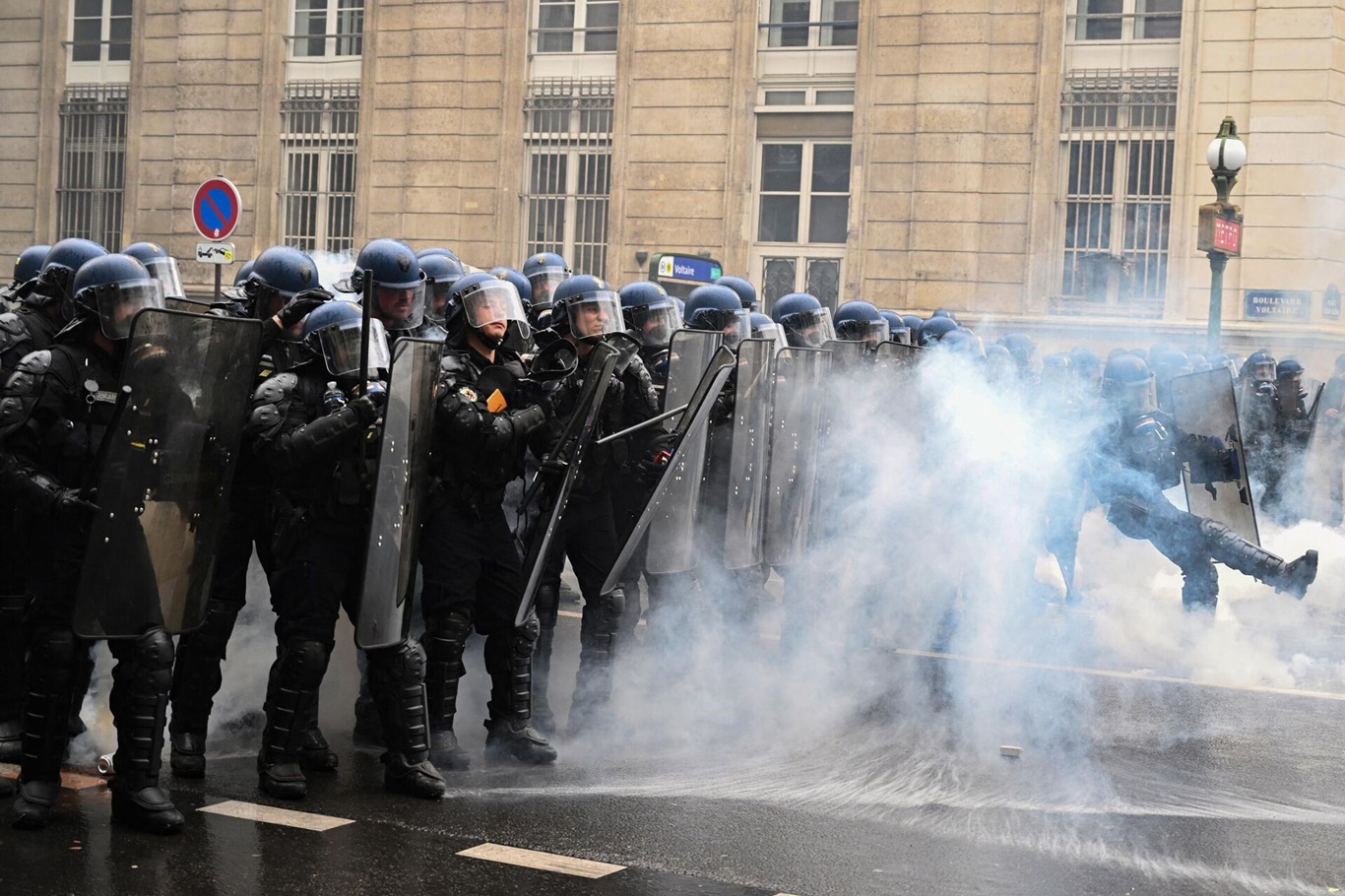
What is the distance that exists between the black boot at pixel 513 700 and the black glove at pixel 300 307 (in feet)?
4.20

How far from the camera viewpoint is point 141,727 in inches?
200

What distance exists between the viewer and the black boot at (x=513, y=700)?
6.20 metres

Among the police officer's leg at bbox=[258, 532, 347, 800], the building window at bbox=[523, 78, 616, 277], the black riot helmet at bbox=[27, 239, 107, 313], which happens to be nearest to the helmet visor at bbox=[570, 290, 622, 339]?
the police officer's leg at bbox=[258, 532, 347, 800]

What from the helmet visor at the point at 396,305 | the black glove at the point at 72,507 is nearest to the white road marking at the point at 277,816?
the black glove at the point at 72,507

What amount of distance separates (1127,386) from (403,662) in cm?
517

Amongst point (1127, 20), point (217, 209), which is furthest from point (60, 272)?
point (1127, 20)

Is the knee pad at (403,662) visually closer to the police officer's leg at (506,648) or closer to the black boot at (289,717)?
the black boot at (289,717)

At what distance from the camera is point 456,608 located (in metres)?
5.92

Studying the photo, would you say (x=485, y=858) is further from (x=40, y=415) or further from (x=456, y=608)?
(x=40, y=415)

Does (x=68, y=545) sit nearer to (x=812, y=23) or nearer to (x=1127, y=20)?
(x=1127, y=20)

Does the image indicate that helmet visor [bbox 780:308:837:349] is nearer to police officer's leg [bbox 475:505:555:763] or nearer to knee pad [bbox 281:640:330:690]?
police officer's leg [bbox 475:505:555:763]

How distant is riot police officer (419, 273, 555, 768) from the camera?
228 inches

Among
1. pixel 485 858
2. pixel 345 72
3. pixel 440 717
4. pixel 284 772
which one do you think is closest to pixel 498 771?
pixel 440 717

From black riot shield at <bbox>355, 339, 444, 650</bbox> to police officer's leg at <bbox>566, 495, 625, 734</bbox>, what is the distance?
136 cm
